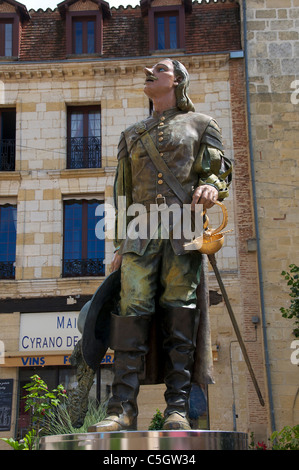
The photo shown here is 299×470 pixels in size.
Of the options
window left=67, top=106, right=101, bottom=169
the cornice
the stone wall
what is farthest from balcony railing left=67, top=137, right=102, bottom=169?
the stone wall

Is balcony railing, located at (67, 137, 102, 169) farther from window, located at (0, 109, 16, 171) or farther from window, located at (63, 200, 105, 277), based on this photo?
window, located at (0, 109, 16, 171)

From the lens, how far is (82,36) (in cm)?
2031

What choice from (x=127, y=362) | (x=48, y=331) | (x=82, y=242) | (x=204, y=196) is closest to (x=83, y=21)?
(x=82, y=242)

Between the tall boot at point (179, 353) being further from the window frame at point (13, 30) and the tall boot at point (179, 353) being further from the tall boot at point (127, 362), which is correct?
the window frame at point (13, 30)

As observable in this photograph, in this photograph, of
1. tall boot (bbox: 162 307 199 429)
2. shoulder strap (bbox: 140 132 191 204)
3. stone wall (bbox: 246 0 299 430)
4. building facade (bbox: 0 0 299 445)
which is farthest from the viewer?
building facade (bbox: 0 0 299 445)

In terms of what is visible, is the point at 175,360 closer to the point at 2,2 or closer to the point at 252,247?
the point at 252,247

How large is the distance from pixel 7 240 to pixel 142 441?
15960 millimetres

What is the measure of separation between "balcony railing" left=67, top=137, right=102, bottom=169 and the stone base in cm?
1606

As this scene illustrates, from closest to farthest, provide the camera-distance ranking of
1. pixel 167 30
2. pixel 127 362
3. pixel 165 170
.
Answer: pixel 127 362 < pixel 165 170 < pixel 167 30

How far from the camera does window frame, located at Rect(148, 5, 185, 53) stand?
65.3ft

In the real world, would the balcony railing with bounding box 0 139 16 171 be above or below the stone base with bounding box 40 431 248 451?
above

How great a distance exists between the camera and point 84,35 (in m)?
20.3

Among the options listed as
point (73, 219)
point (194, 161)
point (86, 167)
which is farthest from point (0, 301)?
point (194, 161)

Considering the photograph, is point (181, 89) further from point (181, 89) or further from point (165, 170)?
point (165, 170)
